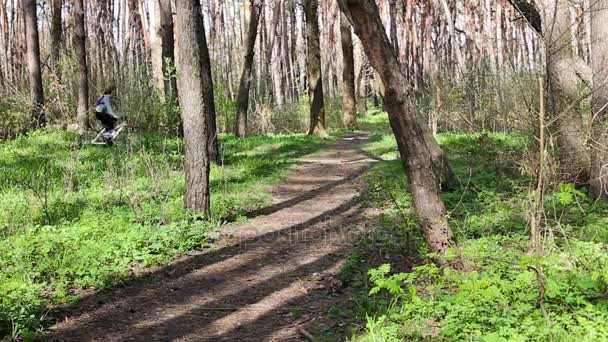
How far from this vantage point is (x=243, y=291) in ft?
18.9

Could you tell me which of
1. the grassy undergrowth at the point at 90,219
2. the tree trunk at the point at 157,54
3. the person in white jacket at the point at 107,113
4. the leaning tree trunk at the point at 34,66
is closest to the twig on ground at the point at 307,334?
the grassy undergrowth at the point at 90,219

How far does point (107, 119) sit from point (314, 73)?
564 centimetres

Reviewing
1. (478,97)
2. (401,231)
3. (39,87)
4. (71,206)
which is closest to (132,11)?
(39,87)

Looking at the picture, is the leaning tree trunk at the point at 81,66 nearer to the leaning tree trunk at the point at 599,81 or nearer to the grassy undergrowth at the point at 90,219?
the grassy undergrowth at the point at 90,219

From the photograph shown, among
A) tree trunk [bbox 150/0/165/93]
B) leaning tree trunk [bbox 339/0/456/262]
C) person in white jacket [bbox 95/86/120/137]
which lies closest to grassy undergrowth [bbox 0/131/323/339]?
person in white jacket [bbox 95/86/120/137]

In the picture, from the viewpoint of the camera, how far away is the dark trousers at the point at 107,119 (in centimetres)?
1382

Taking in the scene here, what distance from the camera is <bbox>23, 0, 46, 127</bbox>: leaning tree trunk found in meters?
16.2

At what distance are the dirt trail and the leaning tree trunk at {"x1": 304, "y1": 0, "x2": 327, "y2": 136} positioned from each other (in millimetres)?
7840

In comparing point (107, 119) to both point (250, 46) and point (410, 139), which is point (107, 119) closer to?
point (250, 46)

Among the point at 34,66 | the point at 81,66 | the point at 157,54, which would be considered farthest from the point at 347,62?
the point at 34,66

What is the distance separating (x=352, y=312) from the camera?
16.1 ft

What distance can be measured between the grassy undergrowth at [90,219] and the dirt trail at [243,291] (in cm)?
29

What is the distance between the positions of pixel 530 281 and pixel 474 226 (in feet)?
8.85

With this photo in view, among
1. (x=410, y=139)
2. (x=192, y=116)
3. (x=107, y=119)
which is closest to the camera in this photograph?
(x=410, y=139)
